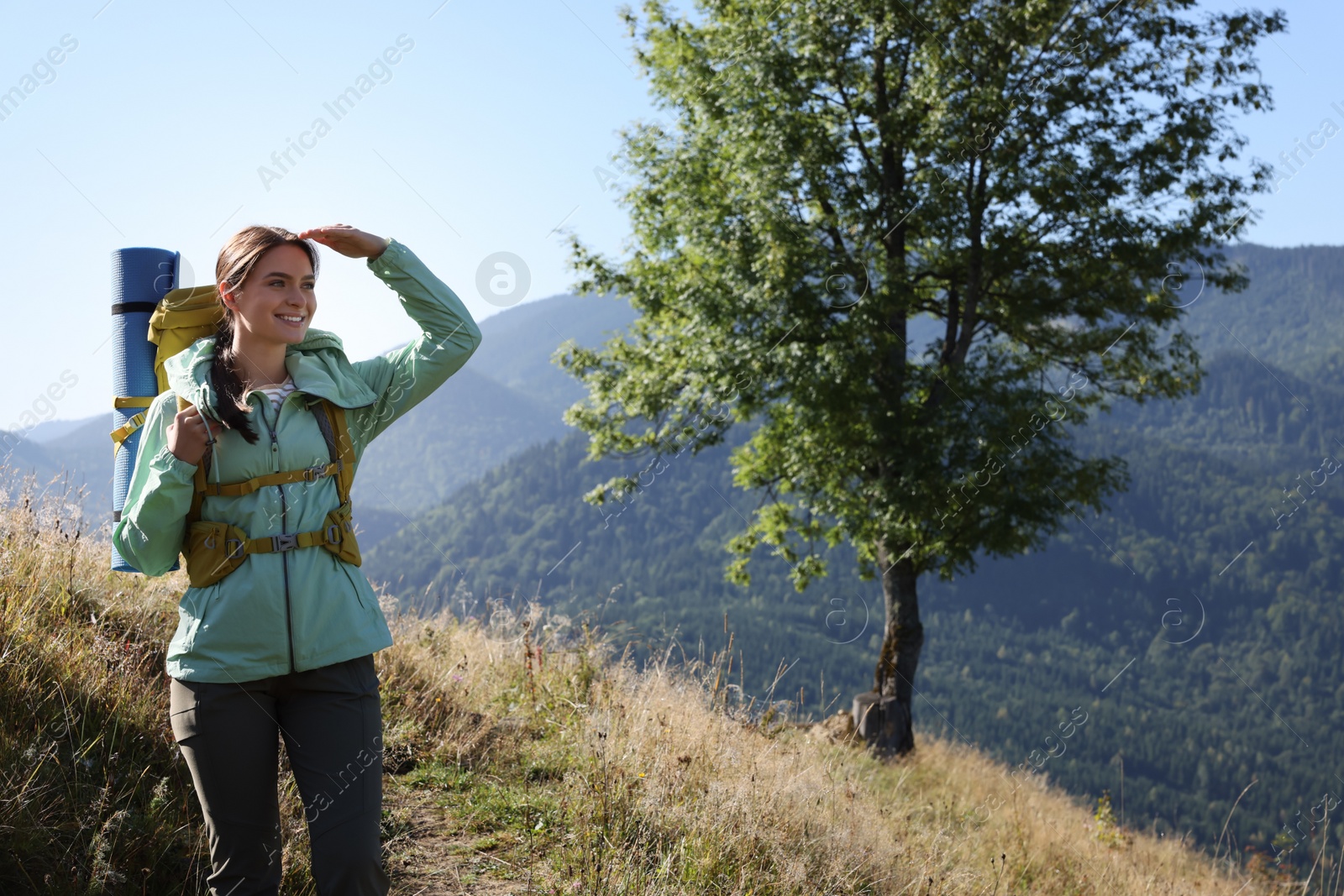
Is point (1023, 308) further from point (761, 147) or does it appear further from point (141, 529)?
point (141, 529)

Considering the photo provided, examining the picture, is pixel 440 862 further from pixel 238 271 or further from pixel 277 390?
pixel 238 271

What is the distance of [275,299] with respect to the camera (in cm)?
244

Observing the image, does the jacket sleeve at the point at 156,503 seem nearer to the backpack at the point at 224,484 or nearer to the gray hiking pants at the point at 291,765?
the backpack at the point at 224,484

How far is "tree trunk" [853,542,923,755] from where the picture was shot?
1222cm

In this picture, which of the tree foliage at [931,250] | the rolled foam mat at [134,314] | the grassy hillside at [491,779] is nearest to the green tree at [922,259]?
the tree foliage at [931,250]

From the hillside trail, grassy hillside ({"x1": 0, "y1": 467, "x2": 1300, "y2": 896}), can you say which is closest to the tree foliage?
grassy hillside ({"x1": 0, "y1": 467, "x2": 1300, "y2": 896})

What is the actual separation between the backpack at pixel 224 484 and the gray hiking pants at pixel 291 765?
30 cm

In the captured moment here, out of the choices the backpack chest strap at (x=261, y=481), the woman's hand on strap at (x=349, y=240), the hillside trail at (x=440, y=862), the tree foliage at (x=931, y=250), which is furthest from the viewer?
the tree foliage at (x=931, y=250)

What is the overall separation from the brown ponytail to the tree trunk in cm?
1068

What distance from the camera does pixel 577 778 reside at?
4.55m

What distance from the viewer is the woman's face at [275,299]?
8.00ft

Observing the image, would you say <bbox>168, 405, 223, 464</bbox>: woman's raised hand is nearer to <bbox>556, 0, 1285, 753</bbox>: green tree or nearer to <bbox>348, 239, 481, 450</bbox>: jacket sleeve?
<bbox>348, 239, 481, 450</bbox>: jacket sleeve

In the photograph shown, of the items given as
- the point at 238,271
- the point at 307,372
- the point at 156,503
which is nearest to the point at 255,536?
the point at 156,503

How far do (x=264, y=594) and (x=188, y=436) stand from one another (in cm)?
Result: 43
